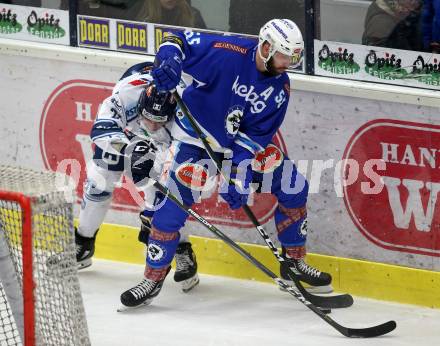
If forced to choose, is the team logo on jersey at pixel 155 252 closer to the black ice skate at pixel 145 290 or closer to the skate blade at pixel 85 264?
the black ice skate at pixel 145 290

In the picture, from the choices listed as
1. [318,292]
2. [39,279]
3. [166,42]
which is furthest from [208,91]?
[39,279]

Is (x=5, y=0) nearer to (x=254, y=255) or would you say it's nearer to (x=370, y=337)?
(x=254, y=255)

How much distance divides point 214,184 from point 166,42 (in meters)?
0.95

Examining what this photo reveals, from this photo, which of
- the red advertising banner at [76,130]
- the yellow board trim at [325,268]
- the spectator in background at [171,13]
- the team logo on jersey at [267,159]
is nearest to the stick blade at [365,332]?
the yellow board trim at [325,268]

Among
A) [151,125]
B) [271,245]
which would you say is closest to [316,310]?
[271,245]

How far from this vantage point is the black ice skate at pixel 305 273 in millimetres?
5520

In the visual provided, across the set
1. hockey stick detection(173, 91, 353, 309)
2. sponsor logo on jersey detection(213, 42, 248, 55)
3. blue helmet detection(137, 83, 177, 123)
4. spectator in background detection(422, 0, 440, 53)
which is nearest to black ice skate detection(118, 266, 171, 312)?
hockey stick detection(173, 91, 353, 309)

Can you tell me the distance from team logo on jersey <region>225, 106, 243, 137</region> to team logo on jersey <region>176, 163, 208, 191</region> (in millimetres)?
215

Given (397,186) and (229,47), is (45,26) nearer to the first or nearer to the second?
(229,47)

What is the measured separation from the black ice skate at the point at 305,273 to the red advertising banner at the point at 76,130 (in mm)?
502

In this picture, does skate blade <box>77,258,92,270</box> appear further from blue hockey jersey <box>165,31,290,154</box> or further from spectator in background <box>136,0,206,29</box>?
spectator in background <box>136,0,206,29</box>

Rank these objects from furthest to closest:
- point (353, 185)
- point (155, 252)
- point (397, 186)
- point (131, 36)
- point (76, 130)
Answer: point (76, 130) < point (131, 36) < point (353, 185) < point (397, 186) < point (155, 252)

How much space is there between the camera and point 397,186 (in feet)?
17.9

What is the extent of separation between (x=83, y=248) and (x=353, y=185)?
52.0 inches
